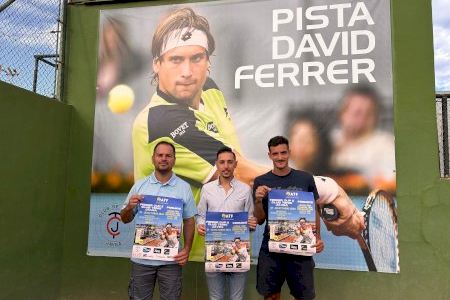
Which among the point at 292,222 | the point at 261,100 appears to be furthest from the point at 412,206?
the point at 261,100

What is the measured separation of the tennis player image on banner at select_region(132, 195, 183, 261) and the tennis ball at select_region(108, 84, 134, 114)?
176cm

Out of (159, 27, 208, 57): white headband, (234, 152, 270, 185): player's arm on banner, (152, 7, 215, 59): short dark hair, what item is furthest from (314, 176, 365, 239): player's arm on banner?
(152, 7, 215, 59): short dark hair

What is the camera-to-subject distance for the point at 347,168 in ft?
13.5

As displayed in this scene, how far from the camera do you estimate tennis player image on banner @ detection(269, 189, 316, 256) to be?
3.18m

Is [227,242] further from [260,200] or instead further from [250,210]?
[260,200]

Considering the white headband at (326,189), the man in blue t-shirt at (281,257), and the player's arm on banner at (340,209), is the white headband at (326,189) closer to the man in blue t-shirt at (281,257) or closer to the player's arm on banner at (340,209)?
the player's arm on banner at (340,209)

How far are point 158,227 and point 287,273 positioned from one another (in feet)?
3.56

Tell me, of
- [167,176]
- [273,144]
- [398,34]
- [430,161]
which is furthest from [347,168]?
[167,176]

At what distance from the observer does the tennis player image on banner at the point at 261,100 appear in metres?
4.08

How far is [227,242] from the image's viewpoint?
10.7 feet

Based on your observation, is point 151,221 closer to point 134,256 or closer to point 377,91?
point 134,256

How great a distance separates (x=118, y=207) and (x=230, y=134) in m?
1.49

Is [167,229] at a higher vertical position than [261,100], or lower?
lower

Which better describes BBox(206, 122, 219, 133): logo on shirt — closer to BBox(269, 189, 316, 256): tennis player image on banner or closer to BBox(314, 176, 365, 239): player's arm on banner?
BBox(314, 176, 365, 239): player's arm on banner
